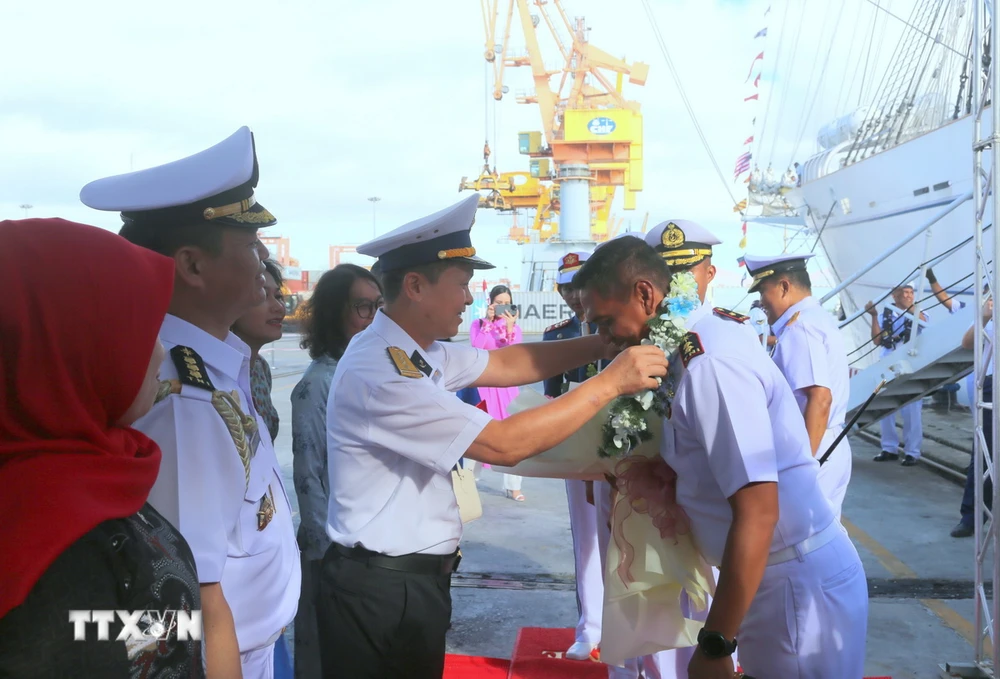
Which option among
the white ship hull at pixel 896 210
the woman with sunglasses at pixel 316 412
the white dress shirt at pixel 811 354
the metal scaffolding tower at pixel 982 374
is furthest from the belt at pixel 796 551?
the white ship hull at pixel 896 210

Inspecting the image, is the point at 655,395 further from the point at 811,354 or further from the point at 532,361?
the point at 811,354

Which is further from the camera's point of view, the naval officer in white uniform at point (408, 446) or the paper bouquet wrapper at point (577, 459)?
the paper bouquet wrapper at point (577, 459)

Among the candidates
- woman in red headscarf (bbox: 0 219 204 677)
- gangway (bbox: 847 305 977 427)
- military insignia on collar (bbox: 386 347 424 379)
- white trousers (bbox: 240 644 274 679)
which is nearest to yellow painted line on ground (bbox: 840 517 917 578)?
gangway (bbox: 847 305 977 427)

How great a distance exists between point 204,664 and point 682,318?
1.49m

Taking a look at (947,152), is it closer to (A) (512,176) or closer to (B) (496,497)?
(B) (496,497)

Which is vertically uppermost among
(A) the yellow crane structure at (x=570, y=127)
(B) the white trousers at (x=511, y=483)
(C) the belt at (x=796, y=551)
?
(A) the yellow crane structure at (x=570, y=127)

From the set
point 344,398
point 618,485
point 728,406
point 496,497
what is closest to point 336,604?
point 344,398

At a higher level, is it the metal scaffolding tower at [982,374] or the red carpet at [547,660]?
the metal scaffolding tower at [982,374]

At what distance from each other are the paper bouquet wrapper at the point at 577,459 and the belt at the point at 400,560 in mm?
409

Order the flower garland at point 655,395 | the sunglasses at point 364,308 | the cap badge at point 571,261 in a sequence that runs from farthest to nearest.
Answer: the cap badge at point 571,261 < the sunglasses at point 364,308 < the flower garland at point 655,395

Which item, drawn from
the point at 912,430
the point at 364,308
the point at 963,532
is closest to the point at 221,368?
the point at 364,308

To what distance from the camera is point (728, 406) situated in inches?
73.0

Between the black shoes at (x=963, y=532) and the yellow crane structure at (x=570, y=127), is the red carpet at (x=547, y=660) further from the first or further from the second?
the yellow crane structure at (x=570, y=127)

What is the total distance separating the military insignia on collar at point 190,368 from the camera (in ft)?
4.61
